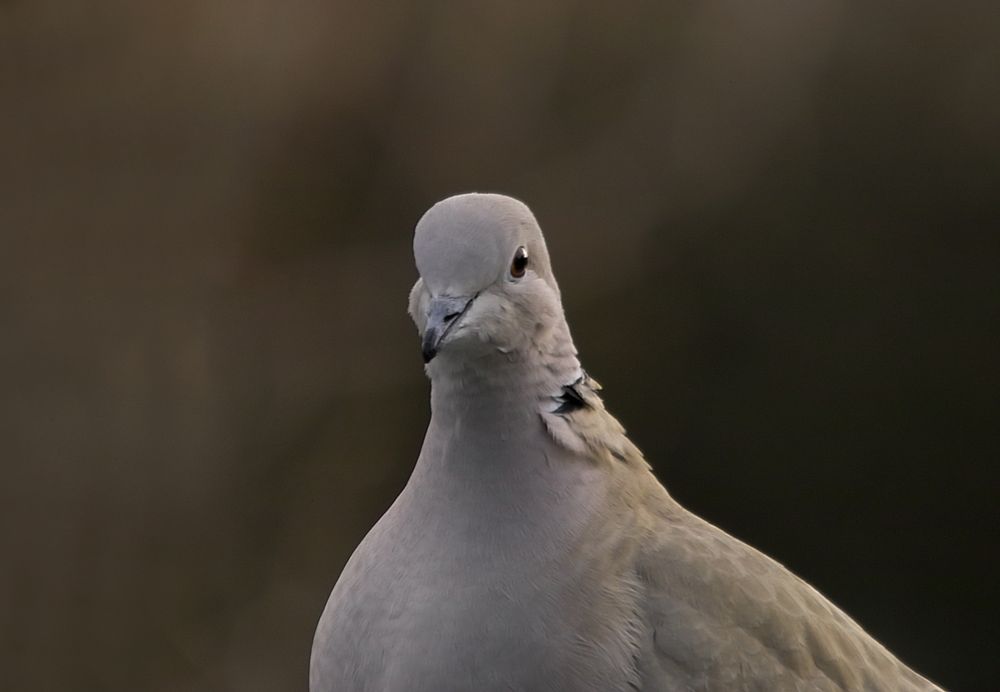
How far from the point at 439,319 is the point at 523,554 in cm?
25

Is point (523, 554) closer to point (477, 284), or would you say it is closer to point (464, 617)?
point (464, 617)

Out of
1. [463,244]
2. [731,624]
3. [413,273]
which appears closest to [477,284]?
[463,244]

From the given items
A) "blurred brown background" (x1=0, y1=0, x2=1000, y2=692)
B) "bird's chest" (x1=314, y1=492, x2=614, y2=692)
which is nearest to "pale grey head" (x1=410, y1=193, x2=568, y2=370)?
"bird's chest" (x1=314, y1=492, x2=614, y2=692)

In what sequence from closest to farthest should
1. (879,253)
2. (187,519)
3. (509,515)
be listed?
(509,515) < (879,253) < (187,519)

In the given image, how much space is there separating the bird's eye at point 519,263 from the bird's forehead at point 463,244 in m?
0.01

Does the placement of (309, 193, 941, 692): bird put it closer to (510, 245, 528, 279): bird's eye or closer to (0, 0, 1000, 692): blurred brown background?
(510, 245, 528, 279): bird's eye

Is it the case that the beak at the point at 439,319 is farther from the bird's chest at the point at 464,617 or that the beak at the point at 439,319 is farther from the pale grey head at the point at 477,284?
the bird's chest at the point at 464,617

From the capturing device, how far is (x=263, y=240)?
127 inches

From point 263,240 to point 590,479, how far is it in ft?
6.70

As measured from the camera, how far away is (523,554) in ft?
4.22

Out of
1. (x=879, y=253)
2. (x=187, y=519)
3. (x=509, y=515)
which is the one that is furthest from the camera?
(x=187, y=519)

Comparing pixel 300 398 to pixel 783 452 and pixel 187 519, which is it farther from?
pixel 783 452

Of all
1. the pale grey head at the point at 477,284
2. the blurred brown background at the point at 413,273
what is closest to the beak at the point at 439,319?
the pale grey head at the point at 477,284

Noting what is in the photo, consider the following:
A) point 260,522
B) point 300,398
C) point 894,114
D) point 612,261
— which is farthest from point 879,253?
point 260,522
